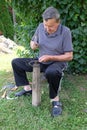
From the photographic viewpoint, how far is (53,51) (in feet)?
14.6

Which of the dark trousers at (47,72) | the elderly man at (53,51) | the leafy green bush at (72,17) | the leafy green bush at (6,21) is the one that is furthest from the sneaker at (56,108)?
the leafy green bush at (6,21)

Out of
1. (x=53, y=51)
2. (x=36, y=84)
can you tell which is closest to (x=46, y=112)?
(x=36, y=84)

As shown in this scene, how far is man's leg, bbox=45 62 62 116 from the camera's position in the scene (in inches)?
167

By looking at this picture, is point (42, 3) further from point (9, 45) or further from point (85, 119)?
point (9, 45)

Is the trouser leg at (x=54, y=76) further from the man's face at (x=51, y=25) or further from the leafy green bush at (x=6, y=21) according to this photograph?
the leafy green bush at (x=6, y=21)

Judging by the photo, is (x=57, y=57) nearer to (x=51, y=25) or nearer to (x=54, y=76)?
(x=54, y=76)

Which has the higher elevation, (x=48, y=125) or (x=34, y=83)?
(x=34, y=83)

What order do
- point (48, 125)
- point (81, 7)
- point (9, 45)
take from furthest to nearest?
point (9, 45) < point (81, 7) < point (48, 125)

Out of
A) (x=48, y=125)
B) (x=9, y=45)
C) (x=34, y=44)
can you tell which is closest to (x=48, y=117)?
(x=48, y=125)

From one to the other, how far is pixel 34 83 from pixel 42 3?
64.6 inches

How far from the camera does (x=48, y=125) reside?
162 inches

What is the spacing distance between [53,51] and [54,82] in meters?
0.47

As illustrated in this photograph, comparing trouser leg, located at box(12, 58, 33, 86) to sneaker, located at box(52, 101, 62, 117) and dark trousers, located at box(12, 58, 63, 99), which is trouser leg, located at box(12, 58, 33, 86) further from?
sneaker, located at box(52, 101, 62, 117)

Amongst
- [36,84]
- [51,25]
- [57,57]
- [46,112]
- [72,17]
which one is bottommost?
[46,112]
